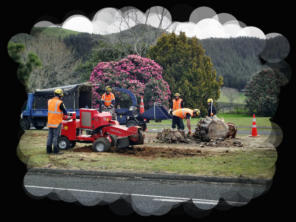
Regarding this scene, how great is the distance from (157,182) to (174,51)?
6524 mm

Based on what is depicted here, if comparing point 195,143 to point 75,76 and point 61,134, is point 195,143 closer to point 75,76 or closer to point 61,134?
point 61,134

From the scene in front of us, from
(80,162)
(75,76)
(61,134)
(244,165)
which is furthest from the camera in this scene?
(75,76)

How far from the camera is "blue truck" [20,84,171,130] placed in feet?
42.9

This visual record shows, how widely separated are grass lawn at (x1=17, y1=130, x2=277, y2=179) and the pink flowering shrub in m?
3.55

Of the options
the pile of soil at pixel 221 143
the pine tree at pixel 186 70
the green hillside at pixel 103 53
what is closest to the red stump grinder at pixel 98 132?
the green hillside at pixel 103 53

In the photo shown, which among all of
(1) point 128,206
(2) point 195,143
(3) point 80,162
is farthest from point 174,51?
(1) point 128,206

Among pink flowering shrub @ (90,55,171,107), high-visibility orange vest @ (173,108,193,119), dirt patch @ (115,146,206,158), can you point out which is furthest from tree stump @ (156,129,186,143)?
dirt patch @ (115,146,206,158)

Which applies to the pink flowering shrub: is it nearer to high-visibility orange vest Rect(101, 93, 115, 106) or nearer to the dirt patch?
high-visibility orange vest Rect(101, 93, 115, 106)

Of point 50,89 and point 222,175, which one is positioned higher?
point 50,89

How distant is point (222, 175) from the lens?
6.80 meters

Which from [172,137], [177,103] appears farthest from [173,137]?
[177,103]

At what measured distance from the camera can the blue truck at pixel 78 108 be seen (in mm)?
13086

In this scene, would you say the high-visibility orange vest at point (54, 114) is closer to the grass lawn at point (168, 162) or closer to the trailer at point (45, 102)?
the grass lawn at point (168, 162)

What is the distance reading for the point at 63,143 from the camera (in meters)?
10.2
